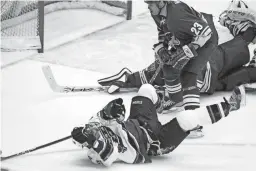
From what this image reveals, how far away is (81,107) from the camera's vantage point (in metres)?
2.66

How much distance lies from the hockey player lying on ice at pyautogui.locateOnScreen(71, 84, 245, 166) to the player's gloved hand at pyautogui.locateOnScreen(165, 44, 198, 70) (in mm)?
350

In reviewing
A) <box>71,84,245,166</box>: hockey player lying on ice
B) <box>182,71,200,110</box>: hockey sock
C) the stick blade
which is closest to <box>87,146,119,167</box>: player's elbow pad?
<box>71,84,245,166</box>: hockey player lying on ice

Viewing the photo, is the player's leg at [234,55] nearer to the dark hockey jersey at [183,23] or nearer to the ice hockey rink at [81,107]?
the ice hockey rink at [81,107]

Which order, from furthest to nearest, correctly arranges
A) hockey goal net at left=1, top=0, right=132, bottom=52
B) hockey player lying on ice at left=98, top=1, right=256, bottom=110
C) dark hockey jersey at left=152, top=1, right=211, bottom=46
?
hockey goal net at left=1, top=0, right=132, bottom=52
hockey player lying on ice at left=98, top=1, right=256, bottom=110
dark hockey jersey at left=152, top=1, right=211, bottom=46

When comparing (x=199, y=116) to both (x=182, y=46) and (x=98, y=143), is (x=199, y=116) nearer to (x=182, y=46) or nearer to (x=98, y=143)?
(x=98, y=143)

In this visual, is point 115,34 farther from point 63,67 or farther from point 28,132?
point 28,132

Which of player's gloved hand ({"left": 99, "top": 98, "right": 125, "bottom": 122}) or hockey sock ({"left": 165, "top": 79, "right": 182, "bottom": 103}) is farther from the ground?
player's gloved hand ({"left": 99, "top": 98, "right": 125, "bottom": 122})

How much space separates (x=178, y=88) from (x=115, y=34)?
117 centimetres

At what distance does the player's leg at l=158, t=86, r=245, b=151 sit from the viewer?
81.0 inches

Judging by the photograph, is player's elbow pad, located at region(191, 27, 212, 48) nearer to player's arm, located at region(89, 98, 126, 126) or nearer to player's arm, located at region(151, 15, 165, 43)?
player's arm, located at region(151, 15, 165, 43)

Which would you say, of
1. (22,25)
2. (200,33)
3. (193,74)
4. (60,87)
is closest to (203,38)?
(200,33)

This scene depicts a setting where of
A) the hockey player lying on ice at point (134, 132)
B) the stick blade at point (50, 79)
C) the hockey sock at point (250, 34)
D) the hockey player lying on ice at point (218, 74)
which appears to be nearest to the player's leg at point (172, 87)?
the hockey player lying on ice at point (218, 74)

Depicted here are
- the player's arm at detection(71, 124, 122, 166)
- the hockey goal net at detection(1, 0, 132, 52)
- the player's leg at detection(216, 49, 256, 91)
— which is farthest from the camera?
the hockey goal net at detection(1, 0, 132, 52)

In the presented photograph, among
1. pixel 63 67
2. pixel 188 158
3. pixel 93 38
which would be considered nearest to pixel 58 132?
pixel 188 158
